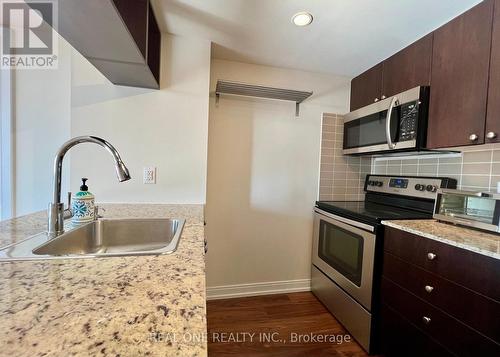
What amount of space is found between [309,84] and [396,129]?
0.94m

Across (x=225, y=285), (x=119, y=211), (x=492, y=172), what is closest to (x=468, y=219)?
(x=492, y=172)

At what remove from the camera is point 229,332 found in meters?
1.68

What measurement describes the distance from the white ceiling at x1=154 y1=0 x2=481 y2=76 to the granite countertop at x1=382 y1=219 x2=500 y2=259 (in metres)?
1.21

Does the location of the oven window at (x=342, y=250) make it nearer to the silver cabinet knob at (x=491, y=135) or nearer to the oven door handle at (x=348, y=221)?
the oven door handle at (x=348, y=221)

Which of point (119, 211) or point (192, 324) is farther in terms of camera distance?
point (119, 211)

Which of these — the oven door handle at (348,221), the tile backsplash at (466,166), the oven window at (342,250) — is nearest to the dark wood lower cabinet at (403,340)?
the oven window at (342,250)

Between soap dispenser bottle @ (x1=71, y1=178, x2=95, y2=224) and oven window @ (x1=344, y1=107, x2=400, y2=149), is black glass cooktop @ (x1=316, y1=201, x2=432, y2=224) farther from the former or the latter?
soap dispenser bottle @ (x1=71, y1=178, x2=95, y2=224)

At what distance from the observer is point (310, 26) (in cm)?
150

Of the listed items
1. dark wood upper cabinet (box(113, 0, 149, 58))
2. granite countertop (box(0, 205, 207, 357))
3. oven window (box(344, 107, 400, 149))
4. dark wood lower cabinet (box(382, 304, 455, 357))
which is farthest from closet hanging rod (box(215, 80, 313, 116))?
dark wood lower cabinet (box(382, 304, 455, 357))

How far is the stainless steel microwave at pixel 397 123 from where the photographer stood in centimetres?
148

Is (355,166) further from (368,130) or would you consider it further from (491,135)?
(491,135)

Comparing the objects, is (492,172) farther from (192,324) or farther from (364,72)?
(192,324)

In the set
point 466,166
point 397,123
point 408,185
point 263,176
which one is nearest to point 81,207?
point 263,176

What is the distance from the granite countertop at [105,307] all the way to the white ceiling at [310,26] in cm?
143
